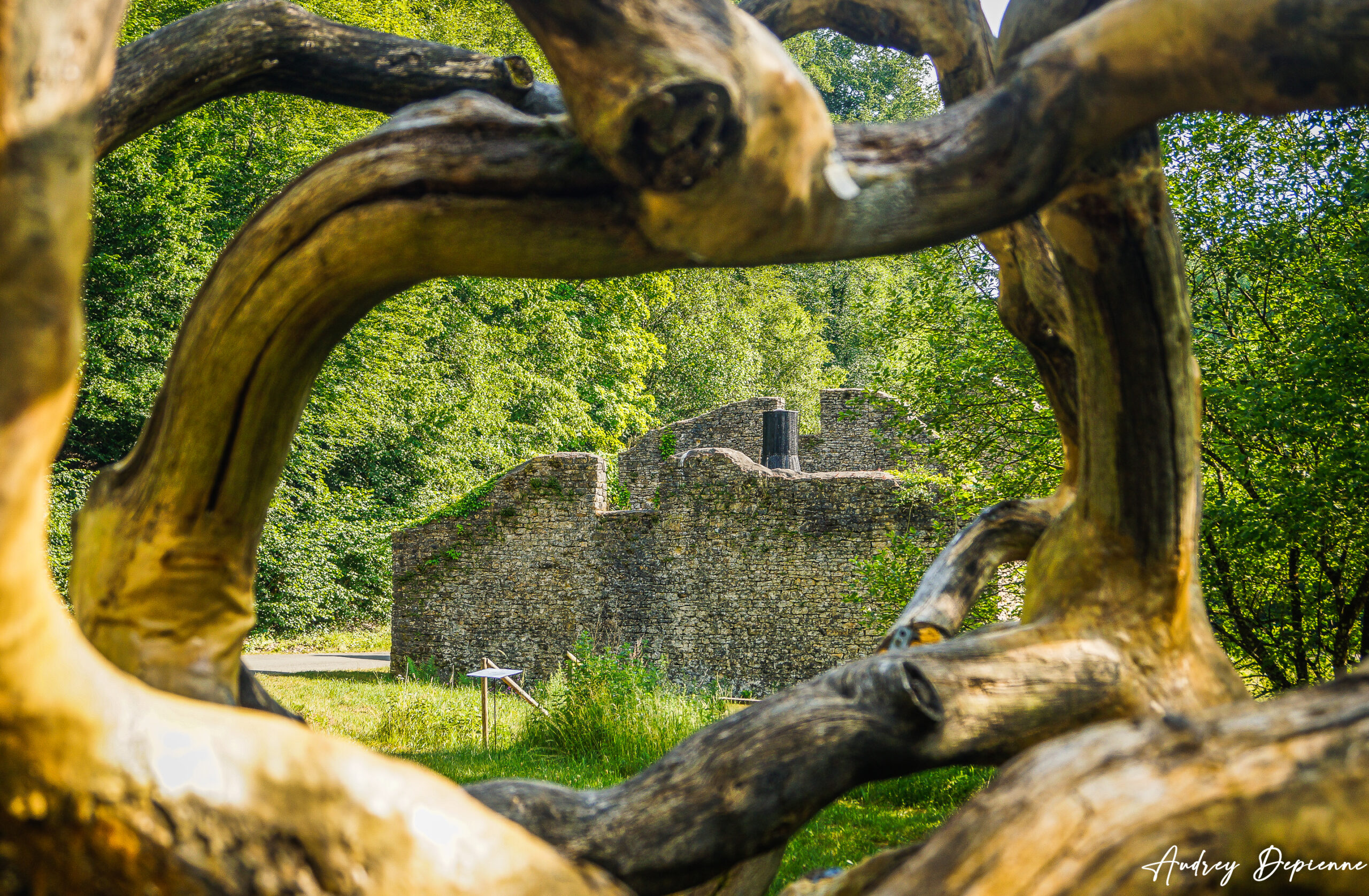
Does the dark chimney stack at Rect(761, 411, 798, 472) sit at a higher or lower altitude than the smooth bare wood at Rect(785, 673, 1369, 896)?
higher

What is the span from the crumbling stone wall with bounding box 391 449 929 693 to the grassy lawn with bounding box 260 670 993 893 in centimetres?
298

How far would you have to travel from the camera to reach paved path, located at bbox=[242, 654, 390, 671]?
15.6m

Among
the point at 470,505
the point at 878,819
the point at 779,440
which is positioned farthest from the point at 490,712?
the point at 779,440

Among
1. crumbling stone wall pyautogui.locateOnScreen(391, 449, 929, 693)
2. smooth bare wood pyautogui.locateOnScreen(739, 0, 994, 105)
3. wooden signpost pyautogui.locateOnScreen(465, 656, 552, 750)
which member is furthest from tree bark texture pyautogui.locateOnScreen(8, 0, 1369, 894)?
crumbling stone wall pyautogui.locateOnScreen(391, 449, 929, 693)

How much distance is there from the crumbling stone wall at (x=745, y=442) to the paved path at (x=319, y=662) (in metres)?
5.34

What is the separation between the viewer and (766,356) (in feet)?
90.6

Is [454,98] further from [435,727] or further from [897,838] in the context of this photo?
[435,727]

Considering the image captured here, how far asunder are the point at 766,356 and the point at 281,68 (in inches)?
1015

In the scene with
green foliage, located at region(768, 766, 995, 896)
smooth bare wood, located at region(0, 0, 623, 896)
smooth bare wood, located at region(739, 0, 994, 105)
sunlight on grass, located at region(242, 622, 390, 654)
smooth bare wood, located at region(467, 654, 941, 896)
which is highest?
smooth bare wood, located at region(739, 0, 994, 105)

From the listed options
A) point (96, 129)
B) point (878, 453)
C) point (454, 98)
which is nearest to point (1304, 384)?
point (454, 98)

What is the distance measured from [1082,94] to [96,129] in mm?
1841

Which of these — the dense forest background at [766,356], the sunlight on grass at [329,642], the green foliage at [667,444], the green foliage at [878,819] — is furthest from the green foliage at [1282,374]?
the sunlight on grass at [329,642]

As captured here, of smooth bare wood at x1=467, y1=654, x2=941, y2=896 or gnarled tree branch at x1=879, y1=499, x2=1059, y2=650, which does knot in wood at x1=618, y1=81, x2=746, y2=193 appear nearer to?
smooth bare wood at x1=467, y1=654, x2=941, y2=896

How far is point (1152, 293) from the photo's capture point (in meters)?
1.82
